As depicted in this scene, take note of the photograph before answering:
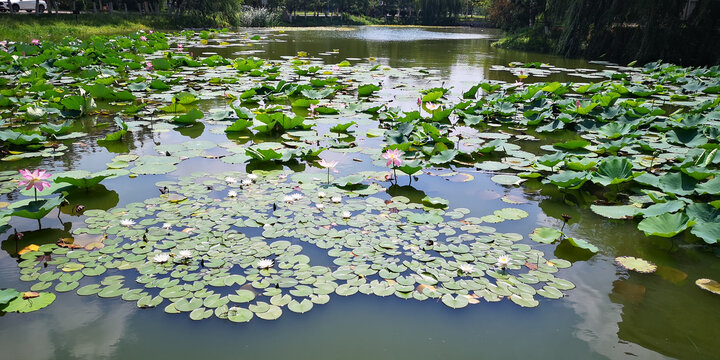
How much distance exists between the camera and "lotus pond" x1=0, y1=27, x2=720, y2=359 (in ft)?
5.26

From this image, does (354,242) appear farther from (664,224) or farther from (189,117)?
(189,117)

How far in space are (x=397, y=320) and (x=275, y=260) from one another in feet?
2.07

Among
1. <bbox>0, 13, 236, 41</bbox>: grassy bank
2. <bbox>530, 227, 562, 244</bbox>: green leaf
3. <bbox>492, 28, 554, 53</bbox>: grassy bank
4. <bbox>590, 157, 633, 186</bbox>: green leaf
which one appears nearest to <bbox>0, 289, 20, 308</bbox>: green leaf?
<bbox>530, 227, 562, 244</bbox>: green leaf

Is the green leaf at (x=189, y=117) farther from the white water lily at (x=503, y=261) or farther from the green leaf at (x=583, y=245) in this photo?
the green leaf at (x=583, y=245)

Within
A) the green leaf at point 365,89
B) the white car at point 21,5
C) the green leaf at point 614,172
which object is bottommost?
the green leaf at point 614,172

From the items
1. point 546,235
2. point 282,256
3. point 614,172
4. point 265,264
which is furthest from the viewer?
point 614,172

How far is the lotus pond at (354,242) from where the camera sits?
5.26ft

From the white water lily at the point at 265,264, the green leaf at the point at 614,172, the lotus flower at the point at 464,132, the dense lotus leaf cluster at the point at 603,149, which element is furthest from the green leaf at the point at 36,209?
the lotus flower at the point at 464,132

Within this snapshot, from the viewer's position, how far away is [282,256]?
2061mm

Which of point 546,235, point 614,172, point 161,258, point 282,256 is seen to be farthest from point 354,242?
point 614,172

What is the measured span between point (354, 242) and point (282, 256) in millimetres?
345

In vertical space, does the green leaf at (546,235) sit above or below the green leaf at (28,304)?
above

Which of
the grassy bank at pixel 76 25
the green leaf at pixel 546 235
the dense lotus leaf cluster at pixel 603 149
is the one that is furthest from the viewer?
the grassy bank at pixel 76 25

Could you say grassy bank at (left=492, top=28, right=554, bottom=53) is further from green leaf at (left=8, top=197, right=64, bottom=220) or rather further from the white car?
the white car
